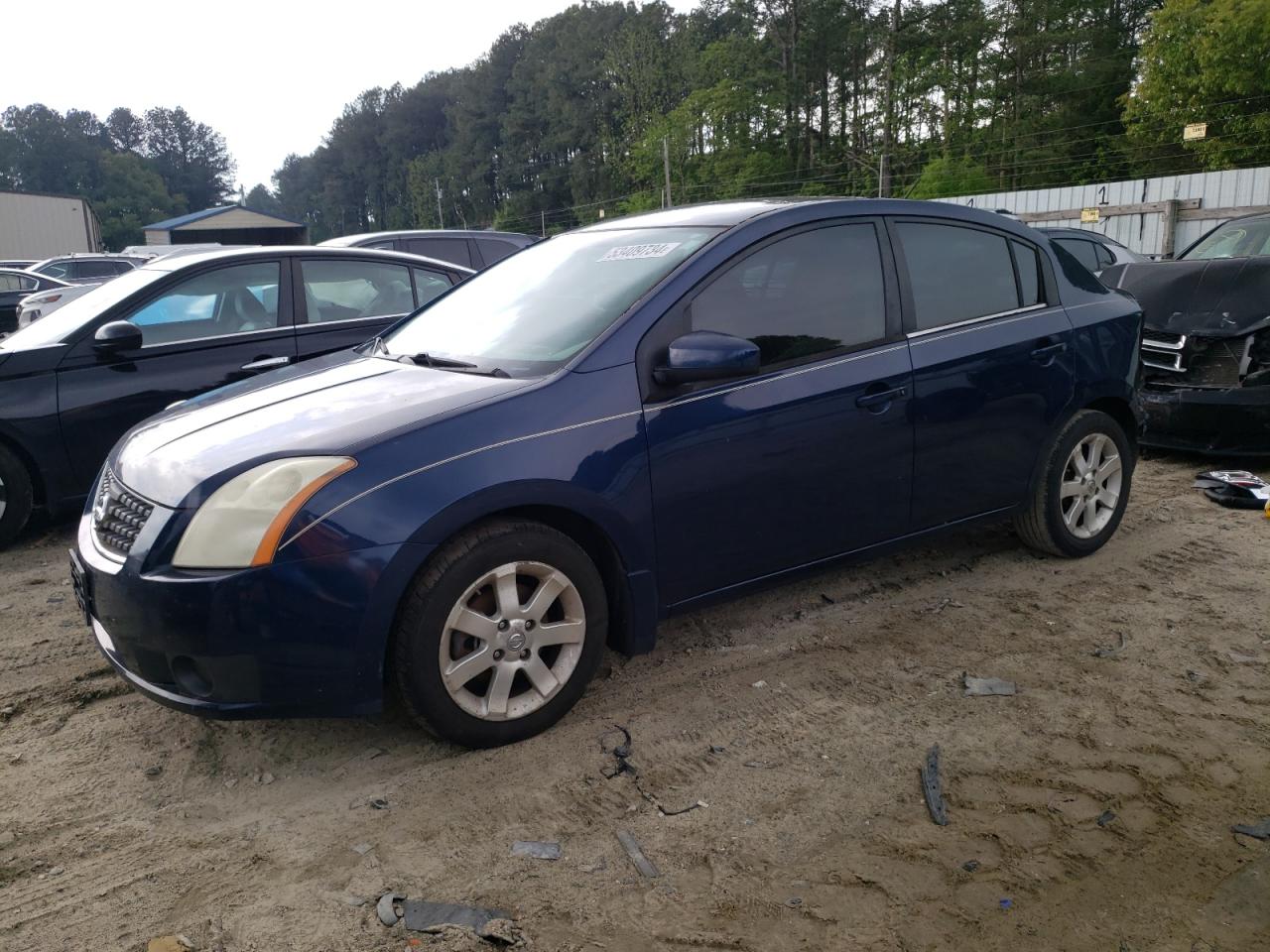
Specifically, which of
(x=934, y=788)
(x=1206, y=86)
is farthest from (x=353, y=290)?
(x=1206, y=86)

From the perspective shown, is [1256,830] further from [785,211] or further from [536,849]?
[785,211]

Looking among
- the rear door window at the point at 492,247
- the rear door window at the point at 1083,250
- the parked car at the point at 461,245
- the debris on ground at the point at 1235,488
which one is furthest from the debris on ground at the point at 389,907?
the rear door window at the point at 1083,250

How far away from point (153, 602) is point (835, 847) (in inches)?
82.0

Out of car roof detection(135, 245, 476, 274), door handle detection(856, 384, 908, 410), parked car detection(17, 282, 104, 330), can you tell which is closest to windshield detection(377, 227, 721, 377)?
door handle detection(856, 384, 908, 410)

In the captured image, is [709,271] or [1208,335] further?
[1208,335]

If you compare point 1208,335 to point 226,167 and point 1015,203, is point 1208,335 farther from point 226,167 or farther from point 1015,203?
point 226,167

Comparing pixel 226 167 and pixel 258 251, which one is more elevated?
pixel 226 167

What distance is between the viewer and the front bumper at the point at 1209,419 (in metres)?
6.23

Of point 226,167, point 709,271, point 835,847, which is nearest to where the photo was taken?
point 835,847

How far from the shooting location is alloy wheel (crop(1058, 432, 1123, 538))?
4746mm

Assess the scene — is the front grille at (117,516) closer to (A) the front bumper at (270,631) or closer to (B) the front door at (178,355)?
(A) the front bumper at (270,631)

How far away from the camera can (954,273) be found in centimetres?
431

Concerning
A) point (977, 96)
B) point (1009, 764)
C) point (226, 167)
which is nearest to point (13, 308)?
point (1009, 764)

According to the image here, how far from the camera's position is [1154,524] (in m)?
5.46
